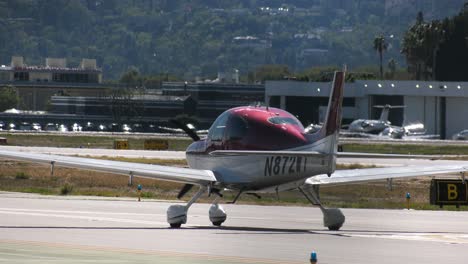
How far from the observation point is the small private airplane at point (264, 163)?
31.2m

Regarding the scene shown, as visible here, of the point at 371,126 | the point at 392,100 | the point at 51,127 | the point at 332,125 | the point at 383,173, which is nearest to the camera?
the point at 332,125

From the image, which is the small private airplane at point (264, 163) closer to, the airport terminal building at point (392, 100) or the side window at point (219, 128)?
the side window at point (219, 128)

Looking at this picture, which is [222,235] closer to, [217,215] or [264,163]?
[264,163]

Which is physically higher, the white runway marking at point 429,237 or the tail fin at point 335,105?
the tail fin at point 335,105

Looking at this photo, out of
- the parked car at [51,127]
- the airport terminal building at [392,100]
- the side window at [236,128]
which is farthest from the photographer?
the parked car at [51,127]

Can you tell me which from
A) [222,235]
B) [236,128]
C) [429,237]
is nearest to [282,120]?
[236,128]

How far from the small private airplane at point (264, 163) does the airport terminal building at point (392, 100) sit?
103611 mm

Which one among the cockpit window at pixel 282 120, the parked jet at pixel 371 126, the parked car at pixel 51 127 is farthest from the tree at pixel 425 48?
the cockpit window at pixel 282 120

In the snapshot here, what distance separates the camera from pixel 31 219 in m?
33.7

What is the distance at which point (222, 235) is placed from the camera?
2955cm

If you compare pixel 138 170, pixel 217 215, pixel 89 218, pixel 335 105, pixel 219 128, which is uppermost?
pixel 335 105

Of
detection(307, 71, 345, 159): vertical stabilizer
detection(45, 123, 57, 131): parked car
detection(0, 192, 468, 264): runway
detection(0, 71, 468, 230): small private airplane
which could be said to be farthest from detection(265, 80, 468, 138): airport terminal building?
detection(307, 71, 345, 159): vertical stabilizer

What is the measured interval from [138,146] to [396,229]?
83.7 m

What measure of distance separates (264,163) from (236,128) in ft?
5.67
